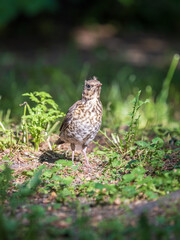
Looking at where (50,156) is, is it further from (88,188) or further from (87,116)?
(88,188)

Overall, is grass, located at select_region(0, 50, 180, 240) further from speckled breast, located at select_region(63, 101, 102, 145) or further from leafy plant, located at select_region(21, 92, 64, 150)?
speckled breast, located at select_region(63, 101, 102, 145)

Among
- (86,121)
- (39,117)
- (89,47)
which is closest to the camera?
(86,121)

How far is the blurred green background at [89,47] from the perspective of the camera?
7.64m

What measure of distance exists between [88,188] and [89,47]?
25.7 feet

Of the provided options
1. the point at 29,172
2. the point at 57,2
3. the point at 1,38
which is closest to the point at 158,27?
the point at 57,2

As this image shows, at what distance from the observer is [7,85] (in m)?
7.41

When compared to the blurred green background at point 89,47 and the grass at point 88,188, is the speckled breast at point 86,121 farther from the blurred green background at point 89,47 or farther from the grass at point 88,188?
the blurred green background at point 89,47

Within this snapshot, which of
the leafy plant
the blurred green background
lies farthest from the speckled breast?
the blurred green background

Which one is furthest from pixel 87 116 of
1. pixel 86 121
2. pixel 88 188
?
pixel 88 188

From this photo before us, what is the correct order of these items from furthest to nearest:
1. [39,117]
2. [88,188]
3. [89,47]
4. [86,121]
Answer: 1. [89,47]
2. [39,117]
3. [86,121]
4. [88,188]

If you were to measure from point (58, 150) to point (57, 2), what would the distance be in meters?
6.64

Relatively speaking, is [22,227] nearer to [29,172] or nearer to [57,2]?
[29,172]

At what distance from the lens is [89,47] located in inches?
434

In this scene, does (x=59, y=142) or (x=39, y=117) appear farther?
(x=59, y=142)
